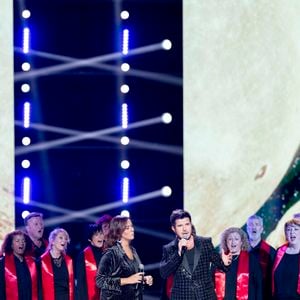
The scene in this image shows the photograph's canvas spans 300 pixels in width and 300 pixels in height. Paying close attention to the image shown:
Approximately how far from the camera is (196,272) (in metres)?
6.04

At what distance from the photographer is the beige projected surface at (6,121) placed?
25.6 ft

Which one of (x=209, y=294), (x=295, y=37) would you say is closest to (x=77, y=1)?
(x=295, y=37)

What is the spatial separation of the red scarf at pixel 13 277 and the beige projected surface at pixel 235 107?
4.31 ft

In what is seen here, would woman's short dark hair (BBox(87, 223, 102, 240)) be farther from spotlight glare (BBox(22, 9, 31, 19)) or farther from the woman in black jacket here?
spotlight glare (BBox(22, 9, 31, 19))

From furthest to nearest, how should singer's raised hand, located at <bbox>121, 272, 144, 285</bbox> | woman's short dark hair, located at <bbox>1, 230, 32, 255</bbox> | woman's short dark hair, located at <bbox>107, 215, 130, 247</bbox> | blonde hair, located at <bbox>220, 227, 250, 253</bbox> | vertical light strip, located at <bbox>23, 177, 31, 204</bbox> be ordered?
vertical light strip, located at <bbox>23, 177, 31, 204</bbox>
blonde hair, located at <bbox>220, 227, 250, 253</bbox>
woman's short dark hair, located at <bbox>1, 230, 32, 255</bbox>
woman's short dark hair, located at <bbox>107, 215, 130, 247</bbox>
singer's raised hand, located at <bbox>121, 272, 144, 285</bbox>

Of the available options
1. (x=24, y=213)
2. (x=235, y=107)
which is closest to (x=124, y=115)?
(x=235, y=107)

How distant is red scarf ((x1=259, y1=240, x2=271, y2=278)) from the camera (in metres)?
7.52

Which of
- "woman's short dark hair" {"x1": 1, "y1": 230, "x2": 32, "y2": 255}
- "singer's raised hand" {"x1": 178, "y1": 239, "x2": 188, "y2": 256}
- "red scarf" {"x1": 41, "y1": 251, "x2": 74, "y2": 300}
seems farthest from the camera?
"red scarf" {"x1": 41, "y1": 251, "x2": 74, "y2": 300}

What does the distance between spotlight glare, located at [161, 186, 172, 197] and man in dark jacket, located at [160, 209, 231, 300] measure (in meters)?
1.69

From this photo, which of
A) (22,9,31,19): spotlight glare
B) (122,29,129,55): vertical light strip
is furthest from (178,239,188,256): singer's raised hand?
(22,9,31,19): spotlight glare

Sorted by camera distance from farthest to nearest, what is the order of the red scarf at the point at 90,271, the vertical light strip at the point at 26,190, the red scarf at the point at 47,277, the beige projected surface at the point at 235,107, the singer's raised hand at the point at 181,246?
the beige projected surface at the point at 235,107
the vertical light strip at the point at 26,190
the red scarf at the point at 90,271
the red scarf at the point at 47,277
the singer's raised hand at the point at 181,246

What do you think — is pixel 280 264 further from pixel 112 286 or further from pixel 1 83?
pixel 1 83

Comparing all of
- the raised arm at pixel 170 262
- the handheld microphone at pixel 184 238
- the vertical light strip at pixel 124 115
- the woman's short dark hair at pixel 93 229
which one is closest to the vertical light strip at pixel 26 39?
the vertical light strip at pixel 124 115

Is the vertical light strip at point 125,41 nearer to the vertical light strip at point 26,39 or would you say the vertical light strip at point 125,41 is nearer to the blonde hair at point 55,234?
the vertical light strip at point 26,39
